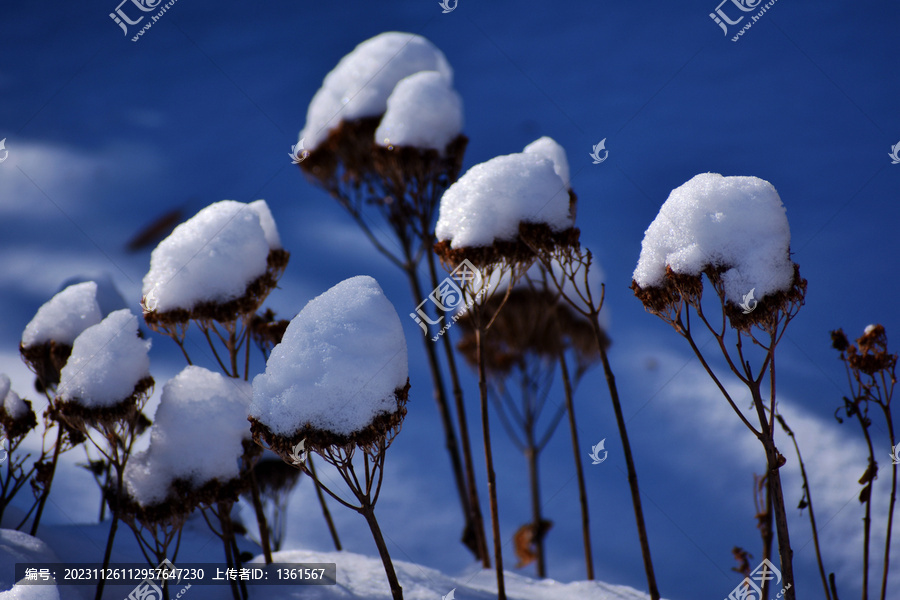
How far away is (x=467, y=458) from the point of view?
15.4 ft

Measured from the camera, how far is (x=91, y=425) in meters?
3.49

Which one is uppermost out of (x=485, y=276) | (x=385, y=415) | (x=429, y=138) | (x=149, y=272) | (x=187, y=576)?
(x=429, y=138)

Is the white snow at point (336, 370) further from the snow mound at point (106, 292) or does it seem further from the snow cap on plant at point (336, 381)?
the snow mound at point (106, 292)

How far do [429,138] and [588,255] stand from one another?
6.90 ft

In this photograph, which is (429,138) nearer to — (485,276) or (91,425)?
(485,276)

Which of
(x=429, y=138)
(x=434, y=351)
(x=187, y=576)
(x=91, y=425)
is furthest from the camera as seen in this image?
(x=434, y=351)

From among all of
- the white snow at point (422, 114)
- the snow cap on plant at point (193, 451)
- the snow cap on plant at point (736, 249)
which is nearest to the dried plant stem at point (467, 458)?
the white snow at point (422, 114)

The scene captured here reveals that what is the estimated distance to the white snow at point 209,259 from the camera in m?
3.55

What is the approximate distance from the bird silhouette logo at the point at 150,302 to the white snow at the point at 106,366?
0.12 m

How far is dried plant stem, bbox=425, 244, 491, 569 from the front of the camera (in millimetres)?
4383

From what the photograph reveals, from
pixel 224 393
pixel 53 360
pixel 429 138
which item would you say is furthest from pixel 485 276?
pixel 53 360

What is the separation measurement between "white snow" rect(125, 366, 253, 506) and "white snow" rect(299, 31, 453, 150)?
132 inches

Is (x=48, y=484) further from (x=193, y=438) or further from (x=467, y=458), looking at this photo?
(x=467, y=458)

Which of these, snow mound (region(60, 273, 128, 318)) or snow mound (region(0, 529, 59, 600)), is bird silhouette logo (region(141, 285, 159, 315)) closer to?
snow mound (region(60, 273, 128, 318))
